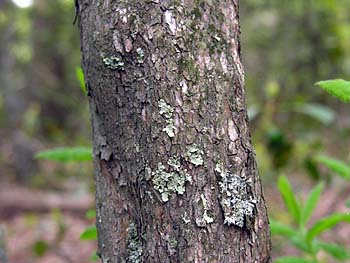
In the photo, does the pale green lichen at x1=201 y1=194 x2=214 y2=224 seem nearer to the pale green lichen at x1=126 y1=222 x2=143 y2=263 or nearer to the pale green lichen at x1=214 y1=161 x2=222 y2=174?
the pale green lichen at x1=214 y1=161 x2=222 y2=174

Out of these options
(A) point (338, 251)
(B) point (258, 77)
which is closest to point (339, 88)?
(A) point (338, 251)

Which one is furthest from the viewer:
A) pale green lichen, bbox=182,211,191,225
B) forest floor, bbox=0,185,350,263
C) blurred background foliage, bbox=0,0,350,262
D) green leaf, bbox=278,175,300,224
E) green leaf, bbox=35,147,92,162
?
blurred background foliage, bbox=0,0,350,262

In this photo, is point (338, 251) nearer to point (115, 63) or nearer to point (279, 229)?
point (279, 229)

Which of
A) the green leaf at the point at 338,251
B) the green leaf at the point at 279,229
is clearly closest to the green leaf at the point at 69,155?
the green leaf at the point at 279,229

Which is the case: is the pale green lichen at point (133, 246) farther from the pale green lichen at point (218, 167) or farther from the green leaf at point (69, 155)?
the green leaf at point (69, 155)

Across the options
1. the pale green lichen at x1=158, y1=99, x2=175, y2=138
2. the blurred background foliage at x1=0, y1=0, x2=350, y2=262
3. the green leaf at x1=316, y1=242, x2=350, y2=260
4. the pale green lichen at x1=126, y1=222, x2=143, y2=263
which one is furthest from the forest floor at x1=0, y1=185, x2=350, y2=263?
the pale green lichen at x1=158, y1=99, x2=175, y2=138
